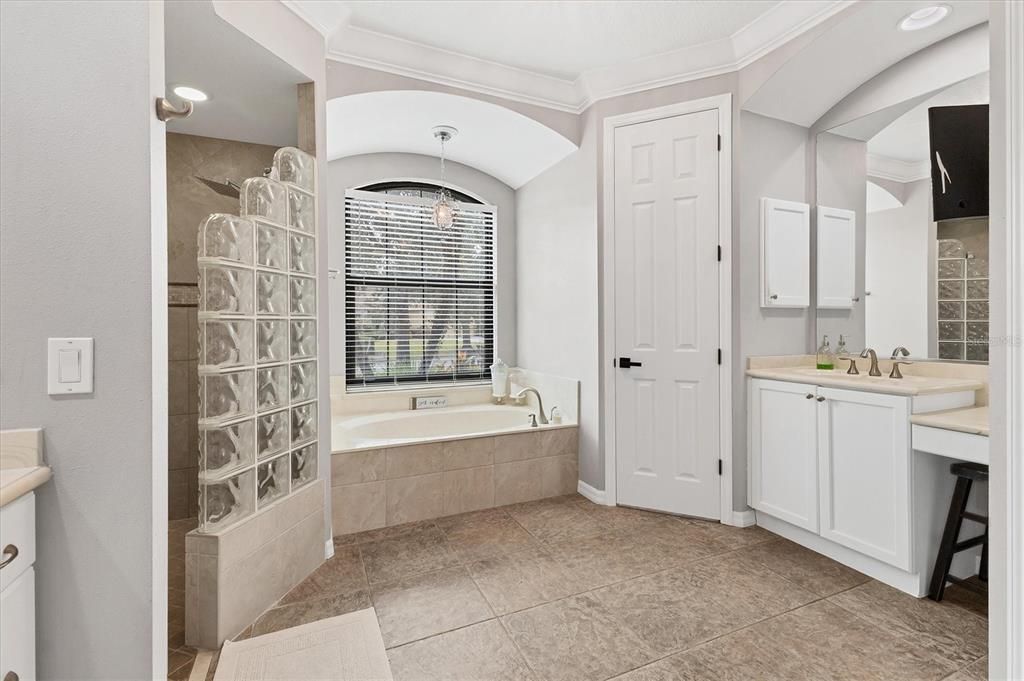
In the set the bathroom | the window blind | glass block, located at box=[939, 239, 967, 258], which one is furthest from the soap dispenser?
the window blind

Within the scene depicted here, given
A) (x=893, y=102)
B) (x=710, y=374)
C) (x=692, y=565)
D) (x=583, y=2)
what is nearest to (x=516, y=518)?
(x=692, y=565)

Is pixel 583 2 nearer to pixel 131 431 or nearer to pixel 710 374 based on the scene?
pixel 710 374

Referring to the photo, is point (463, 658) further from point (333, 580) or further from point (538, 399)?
point (538, 399)

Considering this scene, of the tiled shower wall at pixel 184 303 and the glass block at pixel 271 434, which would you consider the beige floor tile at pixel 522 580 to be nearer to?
the glass block at pixel 271 434

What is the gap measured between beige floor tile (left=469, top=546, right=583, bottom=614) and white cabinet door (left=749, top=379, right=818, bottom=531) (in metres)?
1.22

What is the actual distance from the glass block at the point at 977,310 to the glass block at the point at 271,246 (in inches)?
123

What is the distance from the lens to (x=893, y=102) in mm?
2535

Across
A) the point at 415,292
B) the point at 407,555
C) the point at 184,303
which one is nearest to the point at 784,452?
the point at 407,555

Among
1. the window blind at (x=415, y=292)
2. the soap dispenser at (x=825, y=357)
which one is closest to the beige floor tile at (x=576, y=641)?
the soap dispenser at (x=825, y=357)

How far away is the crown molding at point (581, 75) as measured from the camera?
240cm

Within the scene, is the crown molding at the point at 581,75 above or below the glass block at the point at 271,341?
above

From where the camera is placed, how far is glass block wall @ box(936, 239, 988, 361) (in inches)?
88.0

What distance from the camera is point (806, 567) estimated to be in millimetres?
2287

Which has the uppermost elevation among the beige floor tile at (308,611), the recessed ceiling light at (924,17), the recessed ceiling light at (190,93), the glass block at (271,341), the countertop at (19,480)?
the recessed ceiling light at (924,17)
